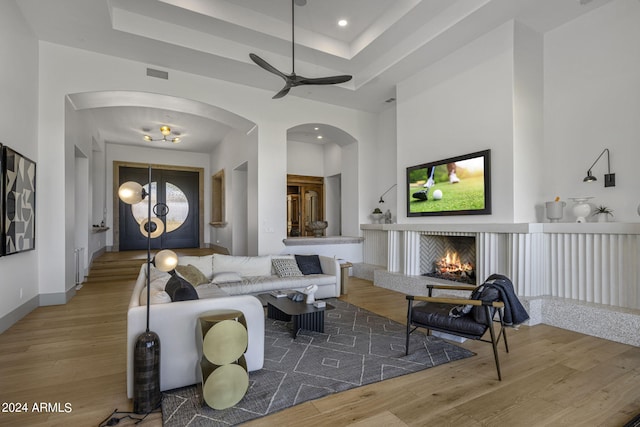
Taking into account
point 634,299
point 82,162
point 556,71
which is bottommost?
point 634,299

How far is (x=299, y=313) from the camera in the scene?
11.3 ft

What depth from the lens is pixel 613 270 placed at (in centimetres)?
368

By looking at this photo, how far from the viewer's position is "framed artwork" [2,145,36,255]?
360 cm

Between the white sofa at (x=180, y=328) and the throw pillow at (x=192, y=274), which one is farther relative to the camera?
the throw pillow at (x=192, y=274)

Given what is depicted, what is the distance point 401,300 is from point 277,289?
199 cm

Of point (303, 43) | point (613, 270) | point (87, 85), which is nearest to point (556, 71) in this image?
point (613, 270)

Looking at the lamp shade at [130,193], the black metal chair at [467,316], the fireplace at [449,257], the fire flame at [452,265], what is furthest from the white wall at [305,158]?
the lamp shade at [130,193]

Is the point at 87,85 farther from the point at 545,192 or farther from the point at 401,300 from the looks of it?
the point at 545,192

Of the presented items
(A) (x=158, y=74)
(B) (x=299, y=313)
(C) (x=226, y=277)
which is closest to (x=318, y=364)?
(B) (x=299, y=313)

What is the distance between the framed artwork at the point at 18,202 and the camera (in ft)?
11.8

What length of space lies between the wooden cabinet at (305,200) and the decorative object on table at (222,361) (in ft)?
24.8

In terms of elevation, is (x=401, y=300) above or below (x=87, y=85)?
below

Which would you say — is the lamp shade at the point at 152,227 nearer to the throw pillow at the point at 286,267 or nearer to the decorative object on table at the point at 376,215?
the throw pillow at the point at 286,267

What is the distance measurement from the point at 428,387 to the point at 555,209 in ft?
10.2
